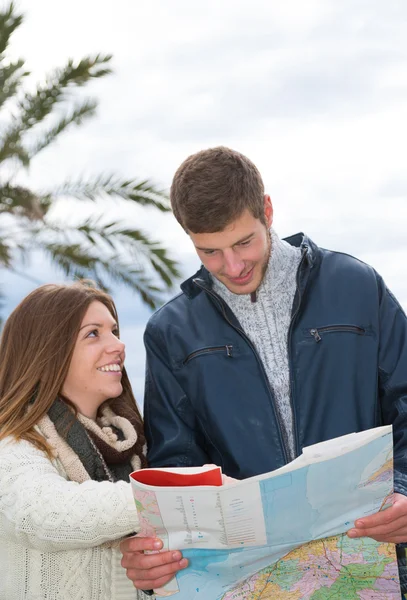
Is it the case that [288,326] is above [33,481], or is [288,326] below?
above

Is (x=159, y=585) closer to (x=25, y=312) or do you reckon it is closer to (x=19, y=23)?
(x=25, y=312)

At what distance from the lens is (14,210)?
11.8 m

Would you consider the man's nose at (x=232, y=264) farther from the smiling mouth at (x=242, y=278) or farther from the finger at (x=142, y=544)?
the finger at (x=142, y=544)

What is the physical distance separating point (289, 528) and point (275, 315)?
36.5 inches

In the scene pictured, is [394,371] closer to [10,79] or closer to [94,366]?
[94,366]

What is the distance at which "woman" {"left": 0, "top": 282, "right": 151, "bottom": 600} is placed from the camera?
9.71 feet

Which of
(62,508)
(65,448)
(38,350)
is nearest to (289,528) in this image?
(62,508)

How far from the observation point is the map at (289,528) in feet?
8.22

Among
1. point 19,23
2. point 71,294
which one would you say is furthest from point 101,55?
point 71,294

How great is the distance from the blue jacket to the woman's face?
0.72 feet

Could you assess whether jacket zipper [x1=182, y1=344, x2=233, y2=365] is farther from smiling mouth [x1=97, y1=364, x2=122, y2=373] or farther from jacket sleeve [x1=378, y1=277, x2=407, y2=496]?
jacket sleeve [x1=378, y1=277, x2=407, y2=496]

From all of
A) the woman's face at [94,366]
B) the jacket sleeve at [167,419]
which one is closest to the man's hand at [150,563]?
the jacket sleeve at [167,419]

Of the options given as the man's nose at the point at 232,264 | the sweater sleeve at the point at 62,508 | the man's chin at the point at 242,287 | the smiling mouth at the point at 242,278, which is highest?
the man's nose at the point at 232,264

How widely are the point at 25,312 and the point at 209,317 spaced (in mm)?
827
